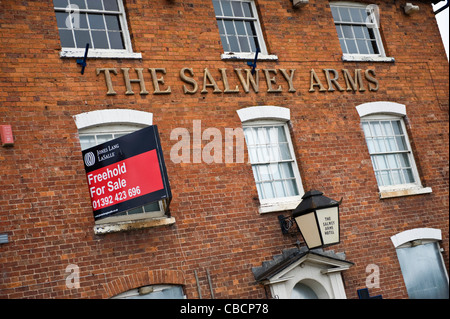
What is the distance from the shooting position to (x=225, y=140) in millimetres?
11672

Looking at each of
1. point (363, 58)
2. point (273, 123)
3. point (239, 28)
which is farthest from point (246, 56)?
point (363, 58)

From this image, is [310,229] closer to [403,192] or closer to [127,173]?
[127,173]

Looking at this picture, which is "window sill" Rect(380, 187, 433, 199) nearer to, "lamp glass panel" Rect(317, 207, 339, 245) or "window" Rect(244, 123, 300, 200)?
"window" Rect(244, 123, 300, 200)

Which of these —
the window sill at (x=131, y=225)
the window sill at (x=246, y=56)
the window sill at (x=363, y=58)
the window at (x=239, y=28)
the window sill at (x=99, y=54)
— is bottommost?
the window sill at (x=131, y=225)

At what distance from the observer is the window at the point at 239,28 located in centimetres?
1258

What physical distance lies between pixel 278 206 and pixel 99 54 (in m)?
4.09

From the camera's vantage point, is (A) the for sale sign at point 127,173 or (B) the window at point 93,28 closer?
(A) the for sale sign at point 127,173

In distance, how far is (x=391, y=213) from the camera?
13008 mm

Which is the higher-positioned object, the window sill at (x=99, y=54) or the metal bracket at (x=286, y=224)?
the window sill at (x=99, y=54)

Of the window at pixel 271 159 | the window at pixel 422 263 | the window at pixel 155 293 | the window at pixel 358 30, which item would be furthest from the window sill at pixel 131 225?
the window at pixel 358 30

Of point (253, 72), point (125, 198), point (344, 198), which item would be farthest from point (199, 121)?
point (344, 198)

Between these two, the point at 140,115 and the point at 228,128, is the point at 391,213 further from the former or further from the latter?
the point at 140,115
